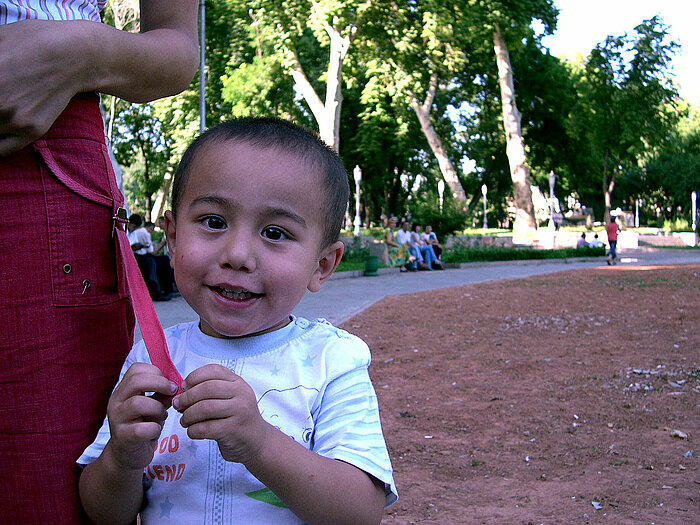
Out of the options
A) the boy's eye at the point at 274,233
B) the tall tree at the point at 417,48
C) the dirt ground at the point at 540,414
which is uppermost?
the tall tree at the point at 417,48

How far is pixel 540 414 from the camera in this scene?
5.08m

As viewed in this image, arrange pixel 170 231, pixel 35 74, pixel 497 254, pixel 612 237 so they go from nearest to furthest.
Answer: pixel 35 74 → pixel 170 231 → pixel 612 237 → pixel 497 254

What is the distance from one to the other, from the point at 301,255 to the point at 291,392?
28 centimetres

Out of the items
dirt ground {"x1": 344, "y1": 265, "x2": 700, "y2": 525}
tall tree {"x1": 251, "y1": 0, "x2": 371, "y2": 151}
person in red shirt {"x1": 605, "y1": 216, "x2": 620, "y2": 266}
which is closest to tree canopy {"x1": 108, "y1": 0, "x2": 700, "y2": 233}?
tall tree {"x1": 251, "y1": 0, "x2": 371, "y2": 151}

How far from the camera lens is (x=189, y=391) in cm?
121

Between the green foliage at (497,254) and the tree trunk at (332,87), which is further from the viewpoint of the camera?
the green foliage at (497,254)

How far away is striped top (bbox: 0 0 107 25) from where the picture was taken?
4.78 feet

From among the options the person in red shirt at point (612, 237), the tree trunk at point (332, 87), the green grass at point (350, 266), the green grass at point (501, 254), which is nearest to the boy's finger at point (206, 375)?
the green grass at point (350, 266)

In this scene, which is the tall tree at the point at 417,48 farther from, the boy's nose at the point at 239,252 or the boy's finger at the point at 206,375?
the boy's finger at the point at 206,375

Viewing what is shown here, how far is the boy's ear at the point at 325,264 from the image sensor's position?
166cm

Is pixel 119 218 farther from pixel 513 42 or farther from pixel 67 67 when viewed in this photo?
pixel 513 42

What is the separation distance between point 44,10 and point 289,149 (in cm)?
57

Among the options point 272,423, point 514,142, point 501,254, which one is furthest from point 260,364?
point 514,142

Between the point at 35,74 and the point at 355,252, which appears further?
the point at 355,252
